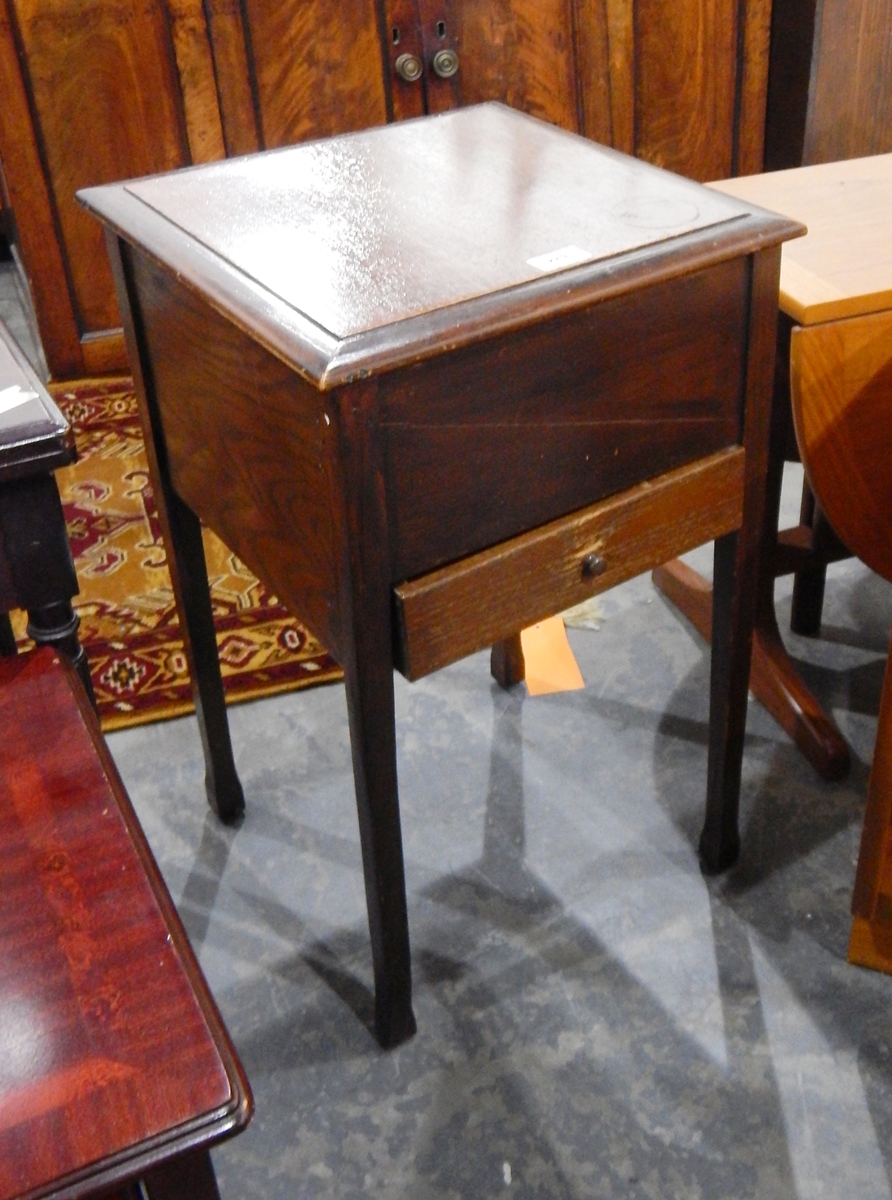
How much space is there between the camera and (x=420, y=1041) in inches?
57.6

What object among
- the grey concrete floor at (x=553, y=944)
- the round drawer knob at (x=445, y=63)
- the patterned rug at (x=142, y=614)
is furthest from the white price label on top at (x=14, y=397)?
the round drawer knob at (x=445, y=63)

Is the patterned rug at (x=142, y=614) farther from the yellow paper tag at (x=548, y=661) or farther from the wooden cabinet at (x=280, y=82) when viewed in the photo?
the wooden cabinet at (x=280, y=82)

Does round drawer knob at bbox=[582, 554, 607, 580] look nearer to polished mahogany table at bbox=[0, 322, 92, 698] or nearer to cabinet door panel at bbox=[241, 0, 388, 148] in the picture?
polished mahogany table at bbox=[0, 322, 92, 698]

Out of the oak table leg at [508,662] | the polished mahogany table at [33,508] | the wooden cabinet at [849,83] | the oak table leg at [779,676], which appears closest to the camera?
the polished mahogany table at [33,508]

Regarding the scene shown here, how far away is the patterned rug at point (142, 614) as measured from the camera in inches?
80.0

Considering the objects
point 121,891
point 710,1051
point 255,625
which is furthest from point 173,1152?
point 255,625

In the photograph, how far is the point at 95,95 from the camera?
267cm

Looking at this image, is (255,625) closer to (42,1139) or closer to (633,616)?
(633,616)

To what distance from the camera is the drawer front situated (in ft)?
3.48

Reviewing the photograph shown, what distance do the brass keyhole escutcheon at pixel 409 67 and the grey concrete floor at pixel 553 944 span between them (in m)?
1.42

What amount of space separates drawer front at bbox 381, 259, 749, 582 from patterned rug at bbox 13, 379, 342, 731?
94 centimetres

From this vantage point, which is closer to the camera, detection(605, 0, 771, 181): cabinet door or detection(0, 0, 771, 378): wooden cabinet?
detection(0, 0, 771, 378): wooden cabinet

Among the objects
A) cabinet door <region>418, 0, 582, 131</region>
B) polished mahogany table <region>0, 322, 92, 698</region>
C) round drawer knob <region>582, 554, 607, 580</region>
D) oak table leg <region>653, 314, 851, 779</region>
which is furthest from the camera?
cabinet door <region>418, 0, 582, 131</region>

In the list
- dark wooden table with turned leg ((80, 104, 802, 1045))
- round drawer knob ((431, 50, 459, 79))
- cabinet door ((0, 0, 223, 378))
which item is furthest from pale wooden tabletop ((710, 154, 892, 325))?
cabinet door ((0, 0, 223, 378))
